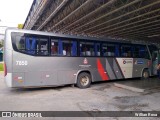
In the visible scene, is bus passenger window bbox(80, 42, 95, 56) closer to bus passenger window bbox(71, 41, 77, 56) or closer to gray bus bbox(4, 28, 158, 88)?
gray bus bbox(4, 28, 158, 88)

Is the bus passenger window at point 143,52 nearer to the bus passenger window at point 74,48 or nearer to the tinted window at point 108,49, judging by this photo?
the tinted window at point 108,49

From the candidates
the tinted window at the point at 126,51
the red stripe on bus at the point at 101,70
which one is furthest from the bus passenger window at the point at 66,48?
the tinted window at the point at 126,51

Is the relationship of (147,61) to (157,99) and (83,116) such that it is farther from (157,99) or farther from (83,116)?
(83,116)

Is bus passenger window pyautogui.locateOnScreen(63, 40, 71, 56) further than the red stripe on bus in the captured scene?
No

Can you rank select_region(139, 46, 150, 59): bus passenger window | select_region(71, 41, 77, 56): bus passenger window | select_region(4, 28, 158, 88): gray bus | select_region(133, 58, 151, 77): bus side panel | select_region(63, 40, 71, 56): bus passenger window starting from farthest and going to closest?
select_region(139, 46, 150, 59): bus passenger window → select_region(133, 58, 151, 77): bus side panel → select_region(71, 41, 77, 56): bus passenger window → select_region(63, 40, 71, 56): bus passenger window → select_region(4, 28, 158, 88): gray bus

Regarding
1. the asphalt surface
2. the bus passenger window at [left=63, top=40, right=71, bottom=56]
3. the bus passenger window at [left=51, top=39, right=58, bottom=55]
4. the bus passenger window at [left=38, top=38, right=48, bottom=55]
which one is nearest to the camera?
the asphalt surface

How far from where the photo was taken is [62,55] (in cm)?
958

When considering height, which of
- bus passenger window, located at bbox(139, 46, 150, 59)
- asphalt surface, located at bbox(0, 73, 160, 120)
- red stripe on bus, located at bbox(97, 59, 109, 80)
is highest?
bus passenger window, located at bbox(139, 46, 150, 59)

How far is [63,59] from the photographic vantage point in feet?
31.4

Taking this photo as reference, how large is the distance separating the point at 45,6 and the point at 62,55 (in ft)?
11.0

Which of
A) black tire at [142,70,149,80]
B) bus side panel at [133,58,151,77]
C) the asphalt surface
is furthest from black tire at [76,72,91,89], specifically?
black tire at [142,70,149,80]

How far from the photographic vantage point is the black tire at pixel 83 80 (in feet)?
33.3

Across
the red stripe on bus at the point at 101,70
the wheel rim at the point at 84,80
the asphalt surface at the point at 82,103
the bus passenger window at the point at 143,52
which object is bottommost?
the asphalt surface at the point at 82,103

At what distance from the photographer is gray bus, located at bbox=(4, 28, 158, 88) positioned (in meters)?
8.23
